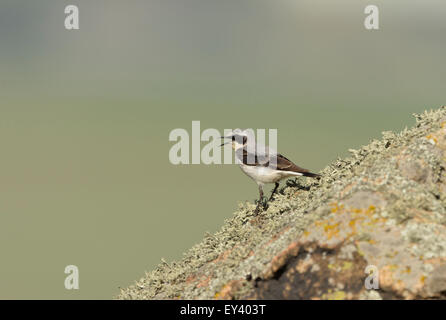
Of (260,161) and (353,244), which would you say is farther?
(260,161)

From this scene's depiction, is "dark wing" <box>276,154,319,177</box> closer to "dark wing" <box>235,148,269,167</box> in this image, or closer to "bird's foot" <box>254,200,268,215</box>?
"dark wing" <box>235,148,269,167</box>

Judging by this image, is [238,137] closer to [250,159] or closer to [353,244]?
[250,159]

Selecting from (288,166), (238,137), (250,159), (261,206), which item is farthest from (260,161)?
(261,206)

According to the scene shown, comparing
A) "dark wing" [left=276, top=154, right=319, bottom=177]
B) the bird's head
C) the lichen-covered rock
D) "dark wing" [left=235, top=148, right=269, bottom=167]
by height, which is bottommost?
the lichen-covered rock

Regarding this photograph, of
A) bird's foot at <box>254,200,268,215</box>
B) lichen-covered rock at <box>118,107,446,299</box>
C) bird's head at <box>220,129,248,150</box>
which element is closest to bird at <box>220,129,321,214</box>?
bird's head at <box>220,129,248,150</box>

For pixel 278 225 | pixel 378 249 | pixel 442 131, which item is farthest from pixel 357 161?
pixel 378 249

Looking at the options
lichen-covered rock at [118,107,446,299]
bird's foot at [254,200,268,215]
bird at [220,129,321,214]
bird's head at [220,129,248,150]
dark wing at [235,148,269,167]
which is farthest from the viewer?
bird's head at [220,129,248,150]
